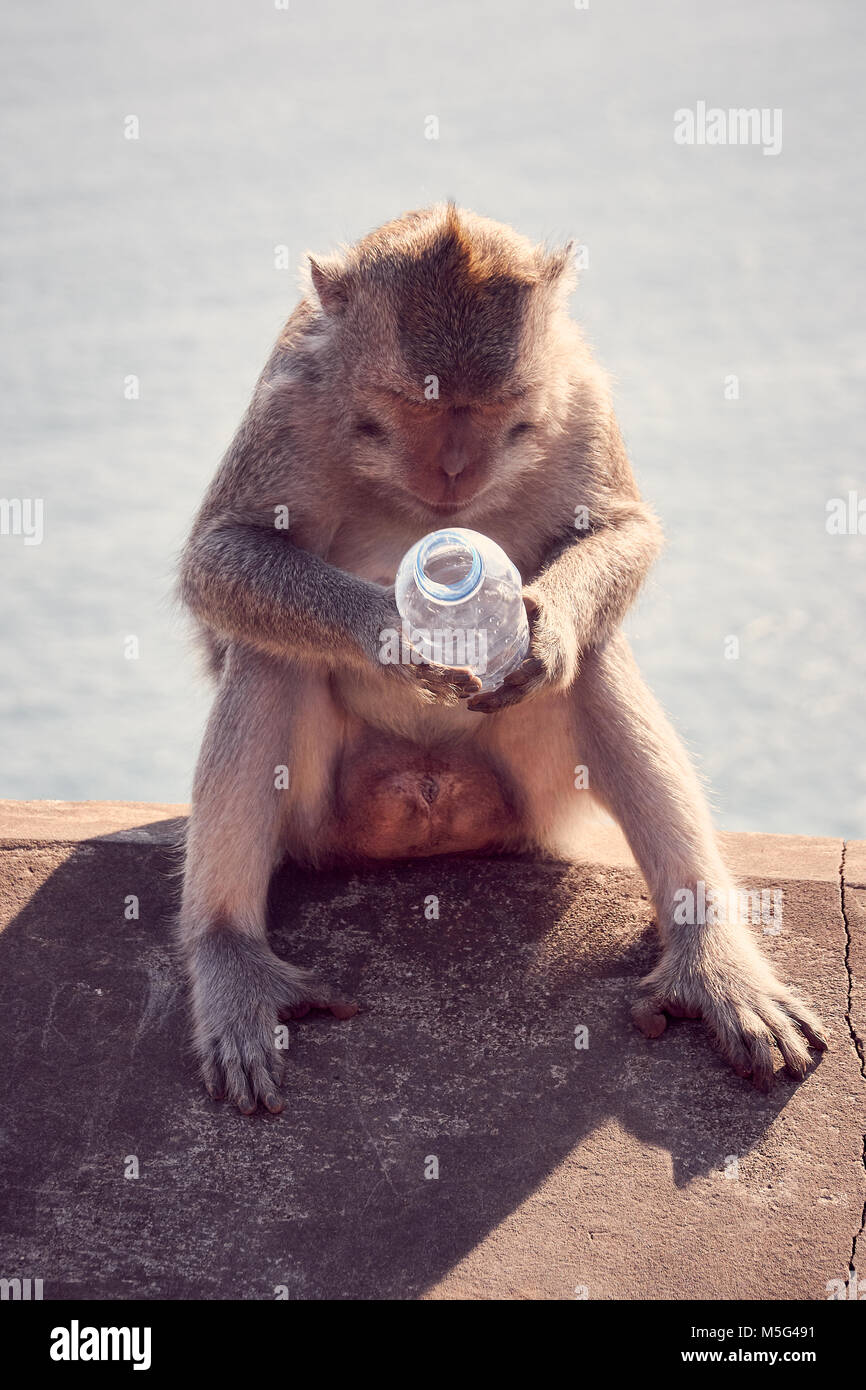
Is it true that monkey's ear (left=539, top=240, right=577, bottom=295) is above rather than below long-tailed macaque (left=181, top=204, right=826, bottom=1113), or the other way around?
above

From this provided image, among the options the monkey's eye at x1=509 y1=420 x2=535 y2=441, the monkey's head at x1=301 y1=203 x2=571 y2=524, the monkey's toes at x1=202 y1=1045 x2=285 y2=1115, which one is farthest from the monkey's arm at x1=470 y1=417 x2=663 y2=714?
the monkey's toes at x1=202 y1=1045 x2=285 y2=1115

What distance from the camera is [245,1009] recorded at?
5.13 metres

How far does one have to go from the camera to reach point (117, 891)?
6.04 meters

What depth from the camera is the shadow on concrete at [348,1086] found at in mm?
4434

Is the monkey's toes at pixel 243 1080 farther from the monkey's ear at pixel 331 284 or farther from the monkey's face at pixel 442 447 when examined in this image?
the monkey's ear at pixel 331 284

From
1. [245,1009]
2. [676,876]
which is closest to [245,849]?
[245,1009]

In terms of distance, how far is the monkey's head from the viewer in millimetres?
4988

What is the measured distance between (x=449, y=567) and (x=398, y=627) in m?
0.36

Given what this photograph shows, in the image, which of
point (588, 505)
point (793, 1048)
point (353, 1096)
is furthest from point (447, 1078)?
point (588, 505)

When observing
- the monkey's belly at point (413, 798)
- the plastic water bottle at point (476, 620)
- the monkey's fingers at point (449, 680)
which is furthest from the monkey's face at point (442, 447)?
the monkey's belly at point (413, 798)

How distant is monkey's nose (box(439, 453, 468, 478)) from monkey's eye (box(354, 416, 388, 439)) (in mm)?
301

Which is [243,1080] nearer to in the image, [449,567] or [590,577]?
[449,567]

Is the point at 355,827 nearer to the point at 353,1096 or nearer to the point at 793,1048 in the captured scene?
the point at 353,1096

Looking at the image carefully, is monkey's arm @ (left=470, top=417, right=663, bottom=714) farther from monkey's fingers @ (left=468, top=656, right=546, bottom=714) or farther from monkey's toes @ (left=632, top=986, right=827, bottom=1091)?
monkey's toes @ (left=632, top=986, right=827, bottom=1091)
